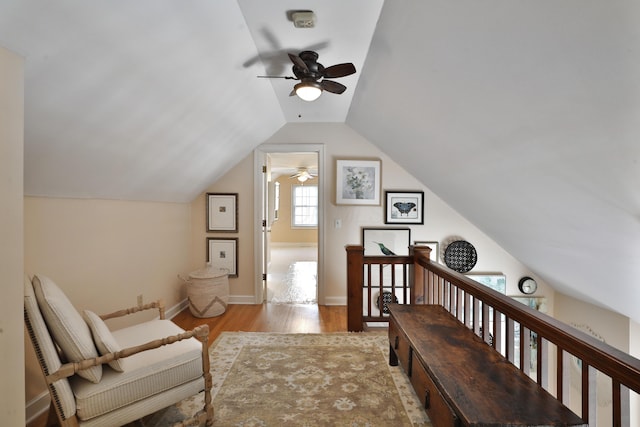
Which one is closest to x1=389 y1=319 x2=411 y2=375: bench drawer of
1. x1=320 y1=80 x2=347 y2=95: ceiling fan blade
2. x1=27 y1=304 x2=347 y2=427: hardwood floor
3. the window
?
x1=27 y1=304 x2=347 y2=427: hardwood floor

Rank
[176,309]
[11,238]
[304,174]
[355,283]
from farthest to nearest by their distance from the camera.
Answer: [304,174], [176,309], [355,283], [11,238]

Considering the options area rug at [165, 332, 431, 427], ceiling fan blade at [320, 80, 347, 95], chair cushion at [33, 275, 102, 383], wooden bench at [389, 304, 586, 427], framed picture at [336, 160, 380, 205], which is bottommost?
area rug at [165, 332, 431, 427]

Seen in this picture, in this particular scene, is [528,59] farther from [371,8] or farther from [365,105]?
[365,105]

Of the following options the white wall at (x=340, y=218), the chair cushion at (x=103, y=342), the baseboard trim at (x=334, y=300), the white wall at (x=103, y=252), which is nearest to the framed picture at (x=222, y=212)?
the white wall at (x=340, y=218)

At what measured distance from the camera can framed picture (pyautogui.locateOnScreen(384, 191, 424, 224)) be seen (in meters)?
3.80

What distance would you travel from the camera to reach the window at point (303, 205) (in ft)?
29.1

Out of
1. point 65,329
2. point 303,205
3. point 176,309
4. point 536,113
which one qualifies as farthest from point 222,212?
point 303,205

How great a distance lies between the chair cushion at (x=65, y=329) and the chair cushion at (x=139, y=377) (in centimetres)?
6

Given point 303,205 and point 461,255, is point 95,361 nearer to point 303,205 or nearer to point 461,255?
point 461,255

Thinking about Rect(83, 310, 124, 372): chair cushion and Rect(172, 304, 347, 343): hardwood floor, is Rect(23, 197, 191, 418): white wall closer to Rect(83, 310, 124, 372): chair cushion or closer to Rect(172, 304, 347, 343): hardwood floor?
Rect(172, 304, 347, 343): hardwood floor

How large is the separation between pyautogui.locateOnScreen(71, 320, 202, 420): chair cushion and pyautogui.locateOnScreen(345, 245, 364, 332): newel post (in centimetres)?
157

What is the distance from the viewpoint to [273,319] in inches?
132

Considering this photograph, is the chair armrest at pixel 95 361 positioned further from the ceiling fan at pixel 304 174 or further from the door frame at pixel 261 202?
the ceiling fan at pixel 304 174

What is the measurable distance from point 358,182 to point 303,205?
5208 mm
